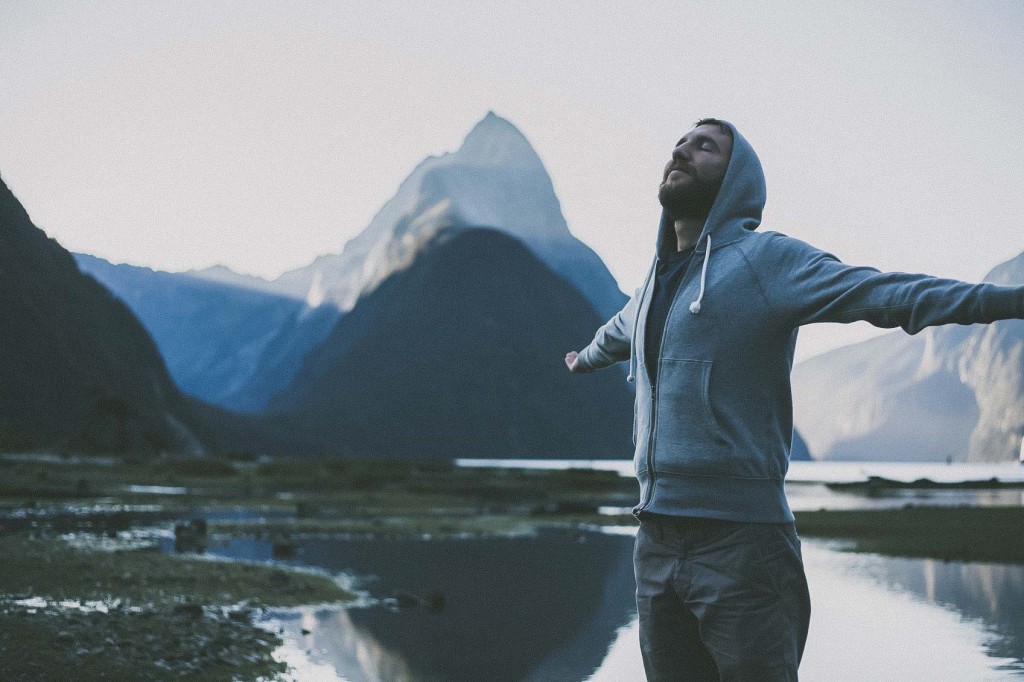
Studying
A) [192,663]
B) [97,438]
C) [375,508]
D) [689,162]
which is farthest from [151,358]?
[689,162]

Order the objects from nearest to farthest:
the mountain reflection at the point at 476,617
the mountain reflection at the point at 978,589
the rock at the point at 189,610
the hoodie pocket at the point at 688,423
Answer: the hoodie pocket at the point at 688,423 → the mountain reflection at the point at 476,617 → the mountain reflection at the point at 978,589 → the rock at the point at 189,610

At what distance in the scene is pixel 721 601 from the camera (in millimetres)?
3465

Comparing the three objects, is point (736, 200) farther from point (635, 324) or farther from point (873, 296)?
point (873, 296)

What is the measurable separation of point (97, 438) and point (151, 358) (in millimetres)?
45597

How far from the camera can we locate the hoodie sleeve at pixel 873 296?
9.57ft

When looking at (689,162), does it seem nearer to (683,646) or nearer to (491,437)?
(683,646)

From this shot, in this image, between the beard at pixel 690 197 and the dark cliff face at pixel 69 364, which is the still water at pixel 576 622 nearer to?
the beard at pixel 690 197

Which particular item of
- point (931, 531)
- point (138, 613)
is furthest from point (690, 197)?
point (931, 531)

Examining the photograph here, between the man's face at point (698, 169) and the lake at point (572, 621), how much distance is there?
8.17 metres

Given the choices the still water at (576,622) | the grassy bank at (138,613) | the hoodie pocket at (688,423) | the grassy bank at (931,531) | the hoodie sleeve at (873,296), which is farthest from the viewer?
the grassy bank at (931,531)

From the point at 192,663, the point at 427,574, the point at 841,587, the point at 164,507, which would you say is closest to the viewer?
the point at 192,663

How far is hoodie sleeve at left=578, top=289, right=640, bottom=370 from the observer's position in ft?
14.4

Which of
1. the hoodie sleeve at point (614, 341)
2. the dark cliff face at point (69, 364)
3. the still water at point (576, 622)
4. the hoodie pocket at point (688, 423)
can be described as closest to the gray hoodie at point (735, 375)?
the hoodie pocket at point (688, 423)

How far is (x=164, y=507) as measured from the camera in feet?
133
